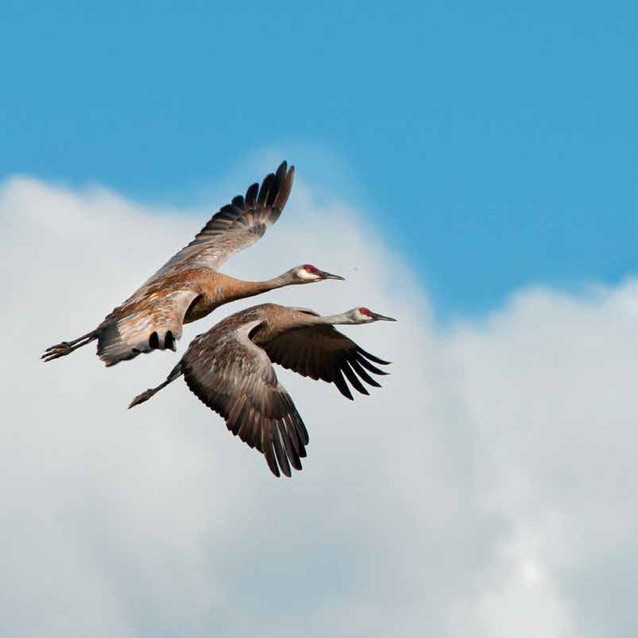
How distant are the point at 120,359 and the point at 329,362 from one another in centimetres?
548

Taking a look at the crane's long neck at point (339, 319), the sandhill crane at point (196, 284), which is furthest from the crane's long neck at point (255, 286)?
the crane's long neck at point (339, 319)

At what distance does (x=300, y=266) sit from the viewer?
21.0 meters

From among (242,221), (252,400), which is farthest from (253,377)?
(242,221)

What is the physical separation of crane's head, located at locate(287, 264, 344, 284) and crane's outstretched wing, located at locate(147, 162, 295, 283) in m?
1.19

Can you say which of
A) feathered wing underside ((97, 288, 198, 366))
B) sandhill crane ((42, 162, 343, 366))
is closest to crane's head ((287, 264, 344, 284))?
sandhill crane ((42, 162, 343, 366))

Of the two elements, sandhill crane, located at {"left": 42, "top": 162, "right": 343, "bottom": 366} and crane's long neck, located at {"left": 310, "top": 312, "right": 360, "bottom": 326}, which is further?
crane's long neck, located at {"left": 310, "top": 312, "right": 360, "bottom": 326}

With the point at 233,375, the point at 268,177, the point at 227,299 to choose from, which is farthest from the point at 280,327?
the point at 268,177

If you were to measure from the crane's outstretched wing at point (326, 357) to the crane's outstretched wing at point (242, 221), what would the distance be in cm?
146

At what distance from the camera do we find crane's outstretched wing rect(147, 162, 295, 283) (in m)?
21.9

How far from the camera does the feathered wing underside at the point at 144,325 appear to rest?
16.8 metres

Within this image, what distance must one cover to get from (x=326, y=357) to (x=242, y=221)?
8.44ft

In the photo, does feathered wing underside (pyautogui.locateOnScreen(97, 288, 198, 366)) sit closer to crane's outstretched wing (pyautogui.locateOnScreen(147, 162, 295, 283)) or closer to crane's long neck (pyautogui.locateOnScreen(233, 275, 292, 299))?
crane's long neck (pyautogui.locateOnScreen(233, 275, 292, 299))

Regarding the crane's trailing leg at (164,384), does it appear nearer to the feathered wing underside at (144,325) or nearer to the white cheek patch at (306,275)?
the feathered wing underside at (144,325)

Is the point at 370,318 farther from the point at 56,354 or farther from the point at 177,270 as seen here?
the point at 56,354
